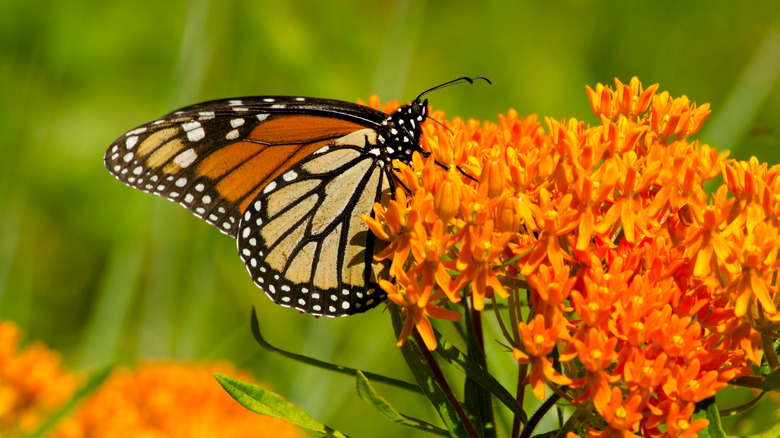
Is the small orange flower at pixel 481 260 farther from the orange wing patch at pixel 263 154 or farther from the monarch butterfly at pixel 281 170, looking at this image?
the orange wing patch at pixel 263 154

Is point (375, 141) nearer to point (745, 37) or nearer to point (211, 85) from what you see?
point (211, 85)

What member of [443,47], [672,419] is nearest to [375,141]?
[672,419]

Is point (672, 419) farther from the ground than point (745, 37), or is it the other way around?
point (745, 37)

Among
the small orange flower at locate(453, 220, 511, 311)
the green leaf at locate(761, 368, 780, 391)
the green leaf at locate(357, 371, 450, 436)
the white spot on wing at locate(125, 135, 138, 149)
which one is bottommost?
the green leaf at locate(357, 371, 450, 436)

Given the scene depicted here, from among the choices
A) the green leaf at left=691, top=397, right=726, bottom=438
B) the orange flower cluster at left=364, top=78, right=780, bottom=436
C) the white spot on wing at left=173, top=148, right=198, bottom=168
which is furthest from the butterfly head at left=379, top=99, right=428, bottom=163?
the green leaf at left=691, top=397, right=726, bottom=438

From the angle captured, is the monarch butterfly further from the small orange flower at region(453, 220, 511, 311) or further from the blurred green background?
the blurred green background

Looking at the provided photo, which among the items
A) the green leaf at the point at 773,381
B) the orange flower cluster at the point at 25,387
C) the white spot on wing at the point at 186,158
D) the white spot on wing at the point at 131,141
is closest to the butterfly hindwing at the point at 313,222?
the white spot on wing at the point at 186,158
